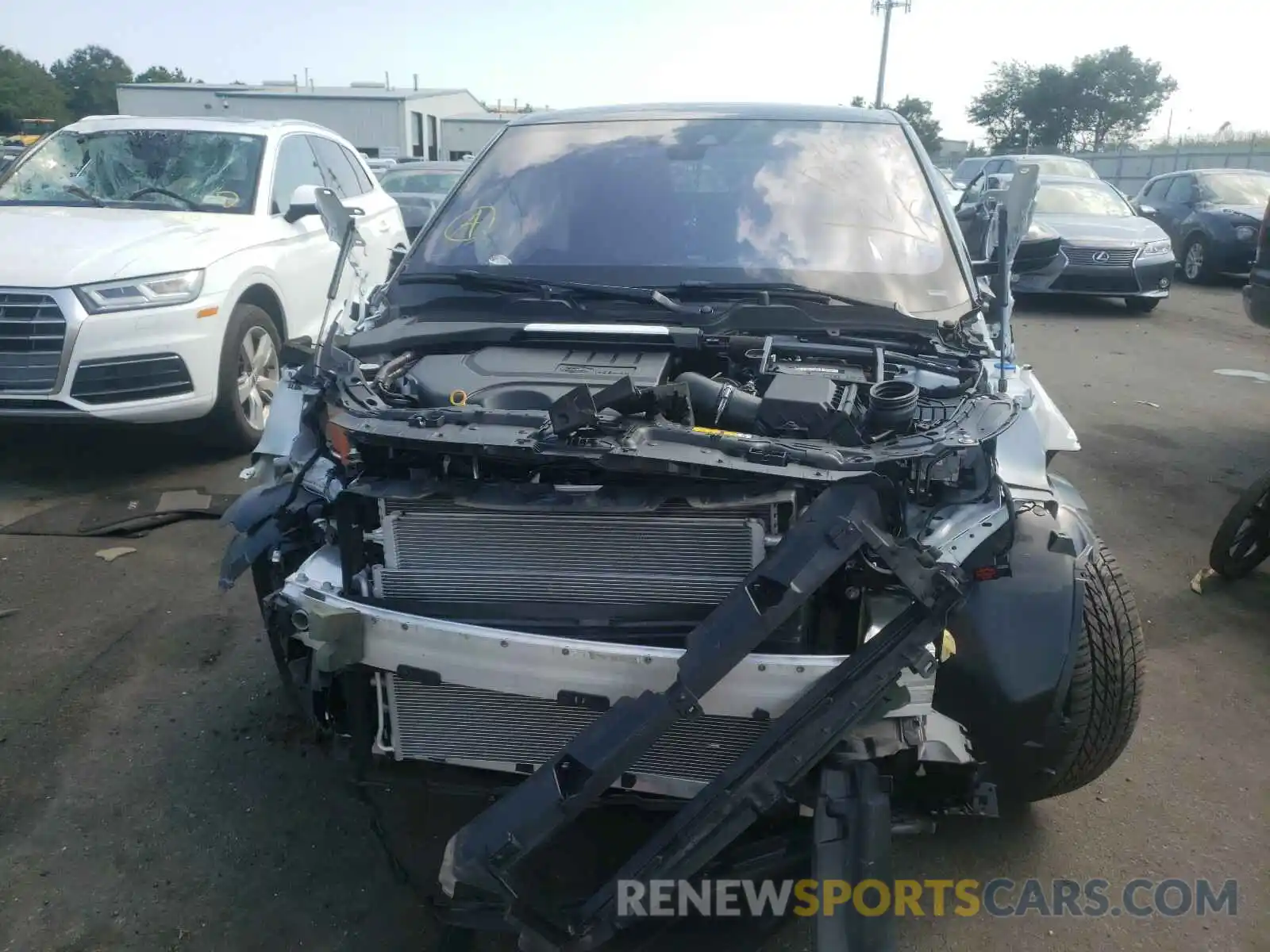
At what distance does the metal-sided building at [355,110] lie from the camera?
71.4 feet

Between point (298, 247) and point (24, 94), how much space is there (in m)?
63.2

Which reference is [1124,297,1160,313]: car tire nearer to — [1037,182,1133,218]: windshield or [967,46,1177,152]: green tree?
[1037,182,1133,218]: windshield

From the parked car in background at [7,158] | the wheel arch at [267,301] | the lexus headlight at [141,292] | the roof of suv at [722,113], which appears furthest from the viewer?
the parked car in background at [7,158]

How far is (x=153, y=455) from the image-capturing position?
5.82 metres

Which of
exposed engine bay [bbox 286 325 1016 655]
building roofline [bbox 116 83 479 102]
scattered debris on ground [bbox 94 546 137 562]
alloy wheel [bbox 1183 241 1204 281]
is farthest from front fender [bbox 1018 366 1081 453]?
building roofline [bbox 116 83 479 102]

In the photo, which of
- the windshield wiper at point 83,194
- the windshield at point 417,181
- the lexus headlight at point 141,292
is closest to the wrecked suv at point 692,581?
the lexus headlight at point 141,292

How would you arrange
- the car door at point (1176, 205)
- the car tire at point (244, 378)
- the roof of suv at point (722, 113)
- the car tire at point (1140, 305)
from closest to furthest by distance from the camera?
the roof of suv at point (722, 113) → the car tire at point (244, 378) → the car tire at point (1140, 305) → the car door at point (1176, 205)

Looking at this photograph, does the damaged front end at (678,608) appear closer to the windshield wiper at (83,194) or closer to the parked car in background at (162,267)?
the parked car in background at (162,267)

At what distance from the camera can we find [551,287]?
10.2 feet

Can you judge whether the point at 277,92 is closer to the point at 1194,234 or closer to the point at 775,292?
the point at 1194,234

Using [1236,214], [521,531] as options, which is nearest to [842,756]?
[521,531]

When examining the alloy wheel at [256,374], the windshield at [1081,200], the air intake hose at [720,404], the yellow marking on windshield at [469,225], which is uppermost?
the yellow marking on windshield at [469,225]

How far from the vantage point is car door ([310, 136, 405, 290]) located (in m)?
7.00

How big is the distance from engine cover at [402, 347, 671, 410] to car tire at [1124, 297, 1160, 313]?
1069cm
